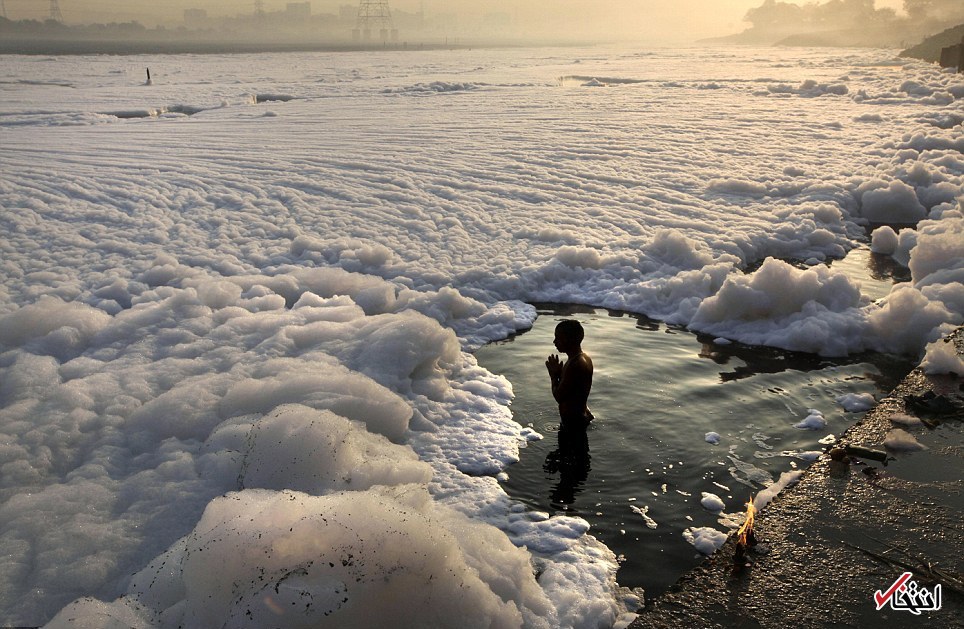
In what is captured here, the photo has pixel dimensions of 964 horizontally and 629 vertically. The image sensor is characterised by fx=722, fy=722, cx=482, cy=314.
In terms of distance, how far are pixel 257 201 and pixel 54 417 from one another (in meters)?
6.42

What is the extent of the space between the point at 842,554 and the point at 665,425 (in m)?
1.76

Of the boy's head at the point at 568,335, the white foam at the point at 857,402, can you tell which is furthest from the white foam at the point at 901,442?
the boy's head at the point at 568,335

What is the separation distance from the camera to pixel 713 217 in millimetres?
10586

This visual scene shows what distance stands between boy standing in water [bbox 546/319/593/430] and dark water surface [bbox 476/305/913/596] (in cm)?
16

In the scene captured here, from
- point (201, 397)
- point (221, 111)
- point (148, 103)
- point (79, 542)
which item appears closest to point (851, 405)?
point (201, 397)

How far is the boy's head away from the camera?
487cm

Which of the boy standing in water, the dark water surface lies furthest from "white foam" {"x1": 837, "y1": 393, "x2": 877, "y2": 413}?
the boy standing in water

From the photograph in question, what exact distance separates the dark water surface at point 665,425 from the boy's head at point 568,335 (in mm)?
630

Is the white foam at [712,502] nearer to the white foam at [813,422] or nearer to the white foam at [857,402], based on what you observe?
the white foam at [813,422]

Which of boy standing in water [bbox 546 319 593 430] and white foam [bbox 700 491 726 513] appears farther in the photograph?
boy standing in water [bbox 546 319 593 430]

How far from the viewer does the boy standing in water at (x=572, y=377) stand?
4.91 m

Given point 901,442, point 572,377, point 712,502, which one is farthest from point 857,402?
point 572,377

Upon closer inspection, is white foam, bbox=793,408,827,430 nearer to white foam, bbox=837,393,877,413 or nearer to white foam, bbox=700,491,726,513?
white foam, bbox=837,393,877,413

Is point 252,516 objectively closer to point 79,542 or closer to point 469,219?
point 79,542
